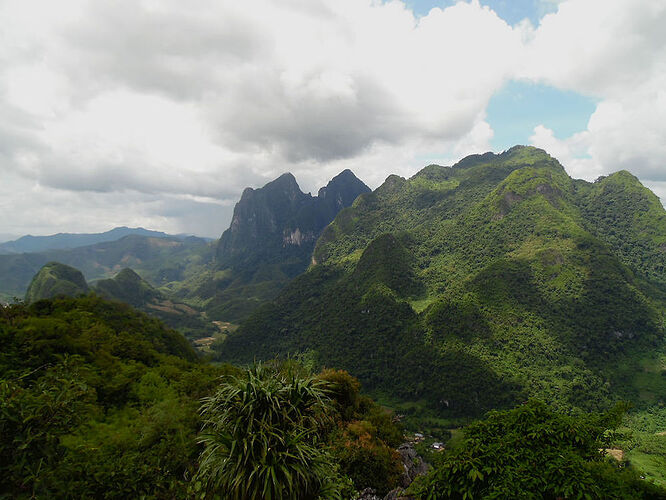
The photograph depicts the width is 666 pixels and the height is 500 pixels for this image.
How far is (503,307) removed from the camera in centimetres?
9206

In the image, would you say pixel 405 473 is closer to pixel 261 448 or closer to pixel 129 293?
pixel 261 448

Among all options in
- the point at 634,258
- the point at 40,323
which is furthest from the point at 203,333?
the point at 634,258

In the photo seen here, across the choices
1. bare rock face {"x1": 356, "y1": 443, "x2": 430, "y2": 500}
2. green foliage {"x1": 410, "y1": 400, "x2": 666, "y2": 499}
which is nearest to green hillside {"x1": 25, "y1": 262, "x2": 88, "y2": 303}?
bare rock face {"x1": 356, "y1": 443, "x2": 430, "y2": 500}

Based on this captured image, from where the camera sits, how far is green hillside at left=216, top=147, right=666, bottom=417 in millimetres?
76812

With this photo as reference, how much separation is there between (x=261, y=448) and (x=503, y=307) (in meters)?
102

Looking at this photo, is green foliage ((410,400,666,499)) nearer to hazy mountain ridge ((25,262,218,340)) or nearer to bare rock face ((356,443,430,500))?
bare rock face ((356,443,430,500))

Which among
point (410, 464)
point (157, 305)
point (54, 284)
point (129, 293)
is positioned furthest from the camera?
point (157, 305)

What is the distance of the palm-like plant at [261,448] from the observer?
21.8 feet

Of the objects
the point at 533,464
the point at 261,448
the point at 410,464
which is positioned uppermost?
the point at 261,448

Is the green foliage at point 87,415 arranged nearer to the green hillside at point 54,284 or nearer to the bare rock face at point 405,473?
the bare rock face at point 405,473

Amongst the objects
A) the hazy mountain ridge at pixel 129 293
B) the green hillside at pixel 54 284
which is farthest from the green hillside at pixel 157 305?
the green hillside at pixel 54 284

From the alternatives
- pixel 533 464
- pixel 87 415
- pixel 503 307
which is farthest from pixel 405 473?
pixel 503 307

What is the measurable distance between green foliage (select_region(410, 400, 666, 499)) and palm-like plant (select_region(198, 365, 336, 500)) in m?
4.17

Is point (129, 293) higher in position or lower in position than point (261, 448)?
lower
